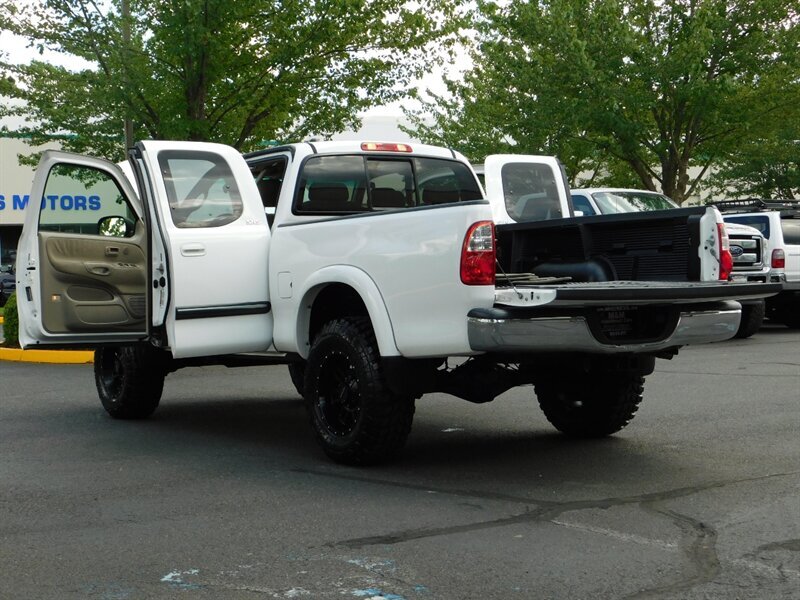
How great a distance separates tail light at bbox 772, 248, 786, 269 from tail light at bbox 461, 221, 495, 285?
11.7m

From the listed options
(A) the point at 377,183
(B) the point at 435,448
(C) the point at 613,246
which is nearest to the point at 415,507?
(B) the point at 435,448

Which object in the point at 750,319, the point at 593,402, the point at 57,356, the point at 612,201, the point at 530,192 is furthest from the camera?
the point at 612,201

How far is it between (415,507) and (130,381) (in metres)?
3.79

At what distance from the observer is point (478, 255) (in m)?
6.12

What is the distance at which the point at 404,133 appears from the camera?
125ft

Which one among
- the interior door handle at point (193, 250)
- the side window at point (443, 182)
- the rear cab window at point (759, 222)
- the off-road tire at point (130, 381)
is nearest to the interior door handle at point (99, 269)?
the off-road tire at point (130, 381)

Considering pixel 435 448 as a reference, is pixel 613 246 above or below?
above

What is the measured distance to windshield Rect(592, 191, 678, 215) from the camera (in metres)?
17.0

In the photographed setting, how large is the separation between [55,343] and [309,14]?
451 inches

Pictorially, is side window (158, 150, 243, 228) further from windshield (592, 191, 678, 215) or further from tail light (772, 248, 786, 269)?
tail light (772, 248, 786, 269)

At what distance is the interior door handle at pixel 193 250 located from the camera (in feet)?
Answer: 25.0

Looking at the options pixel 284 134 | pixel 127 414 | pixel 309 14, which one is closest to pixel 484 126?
pixel 284 134

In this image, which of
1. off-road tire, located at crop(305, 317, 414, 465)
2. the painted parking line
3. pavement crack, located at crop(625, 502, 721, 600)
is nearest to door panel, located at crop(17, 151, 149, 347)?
off-road tire, located at crop(305, 317, 414, 465)

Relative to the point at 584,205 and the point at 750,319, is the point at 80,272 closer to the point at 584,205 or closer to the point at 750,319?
the point at 584,205
